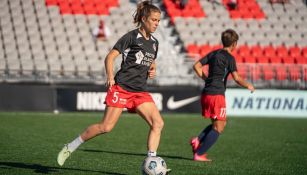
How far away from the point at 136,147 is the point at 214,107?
2380 mm

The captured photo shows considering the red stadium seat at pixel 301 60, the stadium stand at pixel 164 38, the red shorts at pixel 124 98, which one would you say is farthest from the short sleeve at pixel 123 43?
the red stadium seat at pixel 301 60

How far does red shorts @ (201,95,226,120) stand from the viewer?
11.1 metres

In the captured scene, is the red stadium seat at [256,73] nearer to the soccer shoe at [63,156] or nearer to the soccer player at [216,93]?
the soccer player at [216,93]

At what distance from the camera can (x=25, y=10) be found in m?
27.7

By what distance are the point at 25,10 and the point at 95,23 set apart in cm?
288

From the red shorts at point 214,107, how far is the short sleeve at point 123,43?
2.91 meters

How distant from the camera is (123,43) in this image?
862 centimetres

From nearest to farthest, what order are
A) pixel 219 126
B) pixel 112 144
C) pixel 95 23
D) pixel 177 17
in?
pixel 219 126
pixel 112 144
pixel 95 23
pixel 177 17

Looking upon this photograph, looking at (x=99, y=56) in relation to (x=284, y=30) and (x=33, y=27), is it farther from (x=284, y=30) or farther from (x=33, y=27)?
(x=284, y=30)

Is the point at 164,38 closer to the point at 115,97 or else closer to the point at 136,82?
the point at 136,82

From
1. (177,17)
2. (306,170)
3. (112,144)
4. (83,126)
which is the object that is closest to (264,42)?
(177,17)

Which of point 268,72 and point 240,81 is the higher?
point 268,72

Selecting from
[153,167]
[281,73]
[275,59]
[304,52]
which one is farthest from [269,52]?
[153,167]

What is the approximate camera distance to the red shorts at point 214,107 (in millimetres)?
11141
